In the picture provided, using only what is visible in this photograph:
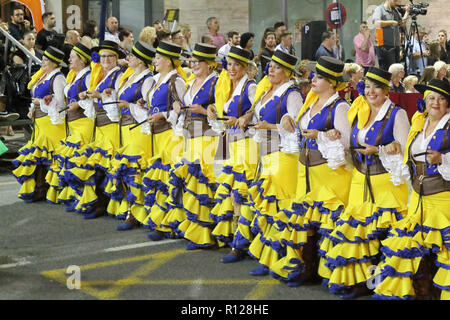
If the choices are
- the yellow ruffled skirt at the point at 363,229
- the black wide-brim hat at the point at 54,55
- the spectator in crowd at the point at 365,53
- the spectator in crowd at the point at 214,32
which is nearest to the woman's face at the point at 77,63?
the black wide-brim hat at the point at 54,55

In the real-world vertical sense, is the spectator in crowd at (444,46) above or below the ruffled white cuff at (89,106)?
above

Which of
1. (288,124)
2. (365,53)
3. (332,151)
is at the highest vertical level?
(365,53)

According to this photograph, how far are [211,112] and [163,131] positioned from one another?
0.88 m

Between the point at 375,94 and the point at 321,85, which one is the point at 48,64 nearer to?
the point at 321,85

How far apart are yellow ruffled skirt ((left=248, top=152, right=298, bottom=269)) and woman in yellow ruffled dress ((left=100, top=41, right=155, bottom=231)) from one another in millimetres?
1949

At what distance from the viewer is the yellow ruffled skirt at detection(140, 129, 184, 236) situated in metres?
7.68

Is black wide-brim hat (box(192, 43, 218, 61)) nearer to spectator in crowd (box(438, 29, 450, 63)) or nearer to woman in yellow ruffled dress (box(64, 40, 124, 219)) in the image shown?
woman in yellow ruffled dress (box(64, 40, 124, 219))

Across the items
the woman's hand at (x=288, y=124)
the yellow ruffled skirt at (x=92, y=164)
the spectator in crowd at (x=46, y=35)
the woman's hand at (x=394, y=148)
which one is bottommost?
the yellow ruffled skirt at (x=92, y=164)

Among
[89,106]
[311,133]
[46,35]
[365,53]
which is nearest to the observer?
[311,133]

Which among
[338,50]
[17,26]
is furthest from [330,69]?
[17,26]

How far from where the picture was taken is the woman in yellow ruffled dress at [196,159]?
285 inches

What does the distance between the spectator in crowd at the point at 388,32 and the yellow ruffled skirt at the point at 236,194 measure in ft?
20.1

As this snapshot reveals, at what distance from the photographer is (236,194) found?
674 cm

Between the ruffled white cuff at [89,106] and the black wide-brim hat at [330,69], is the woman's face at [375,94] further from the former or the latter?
the ruffled white cuff at [89,106]
